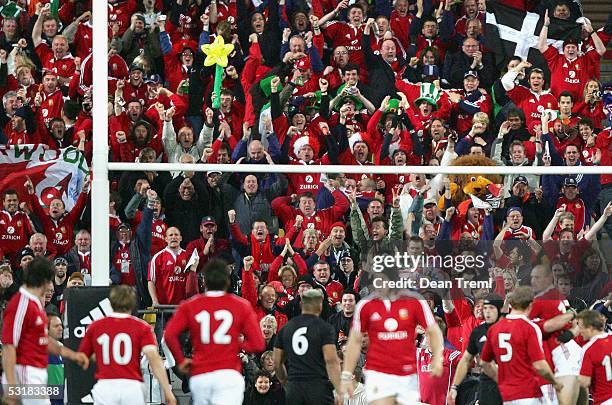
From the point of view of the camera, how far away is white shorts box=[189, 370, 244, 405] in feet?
35.2

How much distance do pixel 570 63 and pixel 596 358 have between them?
6095 mm

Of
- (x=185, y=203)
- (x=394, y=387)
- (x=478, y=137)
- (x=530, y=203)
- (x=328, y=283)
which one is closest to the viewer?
(x=394, y=387)

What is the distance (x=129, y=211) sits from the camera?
14.5m

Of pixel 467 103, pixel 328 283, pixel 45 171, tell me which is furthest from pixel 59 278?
pixel 467 103

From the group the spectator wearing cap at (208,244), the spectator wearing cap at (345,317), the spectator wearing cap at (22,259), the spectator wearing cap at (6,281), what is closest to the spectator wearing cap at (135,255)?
the spectator wearing cap at (208,244)

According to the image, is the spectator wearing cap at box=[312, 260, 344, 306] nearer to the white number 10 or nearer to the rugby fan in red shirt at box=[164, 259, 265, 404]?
the white number 10

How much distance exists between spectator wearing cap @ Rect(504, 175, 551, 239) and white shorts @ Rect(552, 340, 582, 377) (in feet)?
6.89

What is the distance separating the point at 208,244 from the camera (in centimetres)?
1384

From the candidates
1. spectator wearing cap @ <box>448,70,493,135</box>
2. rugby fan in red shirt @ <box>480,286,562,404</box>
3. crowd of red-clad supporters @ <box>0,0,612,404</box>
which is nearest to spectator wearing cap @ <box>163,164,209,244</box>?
crowd of red-clad supporters @ <box>0,0,612,404</box>

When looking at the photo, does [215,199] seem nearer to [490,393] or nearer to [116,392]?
[490,393]

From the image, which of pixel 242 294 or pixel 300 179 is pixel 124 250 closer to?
pixel 242 294

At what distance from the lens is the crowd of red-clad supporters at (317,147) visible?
13.2m

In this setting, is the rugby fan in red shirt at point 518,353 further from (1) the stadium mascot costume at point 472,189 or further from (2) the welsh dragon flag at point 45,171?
(2) the welsh dragon flag at point 45,171

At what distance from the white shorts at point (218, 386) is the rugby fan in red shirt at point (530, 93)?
22.6ft
